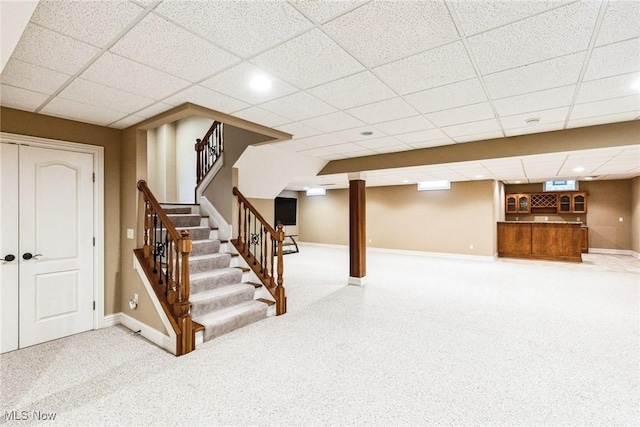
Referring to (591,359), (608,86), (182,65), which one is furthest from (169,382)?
→ (608,86)

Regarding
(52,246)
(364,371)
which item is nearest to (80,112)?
(52,246)

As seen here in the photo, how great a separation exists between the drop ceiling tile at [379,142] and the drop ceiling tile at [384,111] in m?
0.84

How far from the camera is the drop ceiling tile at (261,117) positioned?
124 inches

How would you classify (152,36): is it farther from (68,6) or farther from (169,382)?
(169,382)

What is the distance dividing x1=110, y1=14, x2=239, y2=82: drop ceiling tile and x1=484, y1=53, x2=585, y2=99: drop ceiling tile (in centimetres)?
201

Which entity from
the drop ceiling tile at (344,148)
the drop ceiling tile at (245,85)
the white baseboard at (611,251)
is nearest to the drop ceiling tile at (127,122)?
the drop ceiling tile at (245,85)

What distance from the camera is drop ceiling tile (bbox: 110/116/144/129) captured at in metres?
3.35

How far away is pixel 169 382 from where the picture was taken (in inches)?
98.0

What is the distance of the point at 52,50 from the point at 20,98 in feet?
4.26

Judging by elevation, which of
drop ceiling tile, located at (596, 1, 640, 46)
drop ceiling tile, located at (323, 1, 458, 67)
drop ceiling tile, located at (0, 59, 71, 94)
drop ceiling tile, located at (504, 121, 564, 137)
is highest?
drop ceiling tile, located at (0, 59, 71, 94)

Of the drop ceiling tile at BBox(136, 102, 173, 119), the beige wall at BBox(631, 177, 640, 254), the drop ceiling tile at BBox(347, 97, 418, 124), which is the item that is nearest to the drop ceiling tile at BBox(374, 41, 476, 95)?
the drop ceiling tile at BBox(347, 97, 418, 124)

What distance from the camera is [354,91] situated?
2.64m

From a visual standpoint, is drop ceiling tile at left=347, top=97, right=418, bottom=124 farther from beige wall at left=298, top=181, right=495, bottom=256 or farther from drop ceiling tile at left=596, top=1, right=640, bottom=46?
beige wall at left=298, top=181, right=495, bottom=256

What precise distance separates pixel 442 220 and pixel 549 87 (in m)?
7.24
